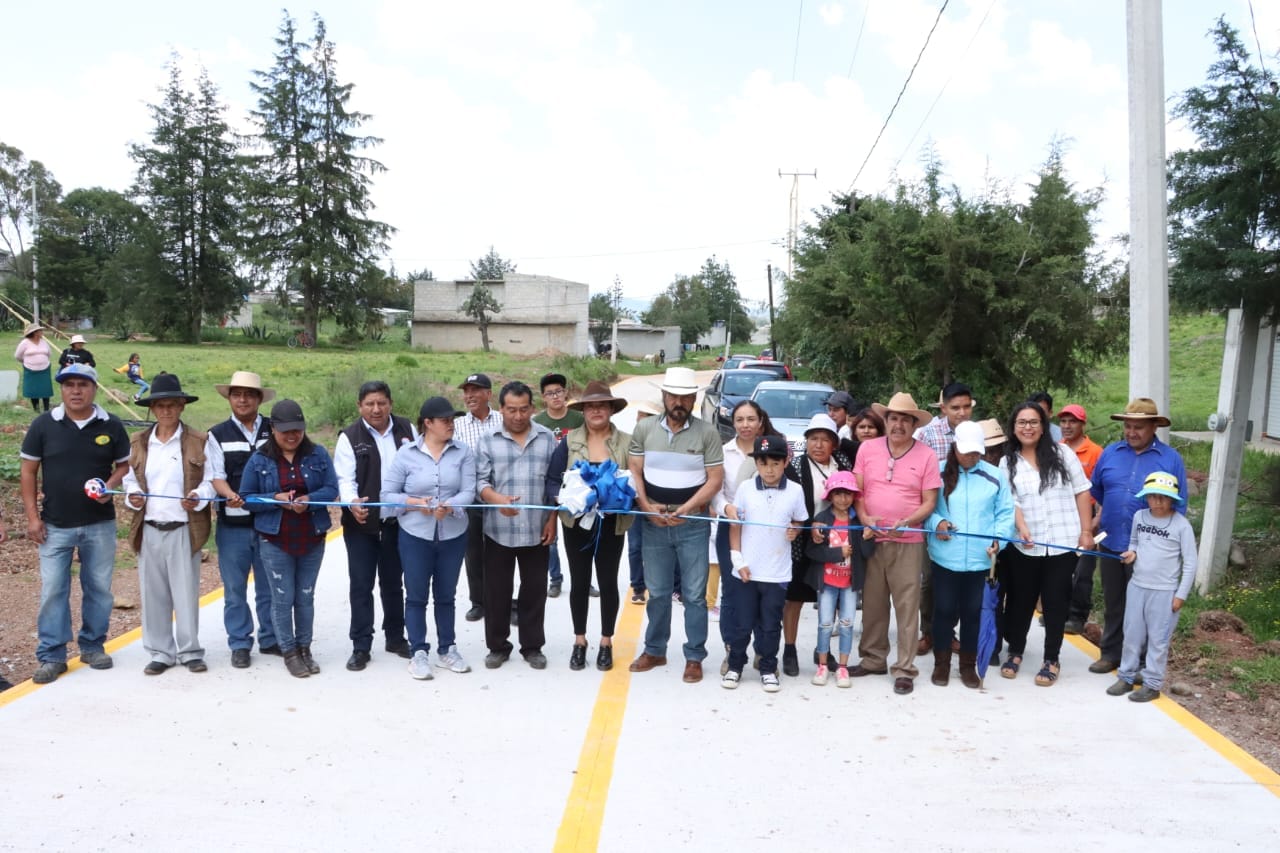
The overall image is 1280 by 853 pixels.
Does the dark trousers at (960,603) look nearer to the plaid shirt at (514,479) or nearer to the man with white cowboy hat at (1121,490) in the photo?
the man with white cowboy hat at (1121,490)

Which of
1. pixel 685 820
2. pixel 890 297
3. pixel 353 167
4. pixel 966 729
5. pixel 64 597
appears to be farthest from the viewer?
pixel 353 167

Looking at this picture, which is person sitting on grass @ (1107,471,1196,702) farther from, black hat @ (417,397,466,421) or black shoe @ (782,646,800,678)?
black hat @ (417,397,466,421)

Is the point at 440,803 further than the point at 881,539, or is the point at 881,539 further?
the point at 881,539

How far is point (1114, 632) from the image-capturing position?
6.24 meters

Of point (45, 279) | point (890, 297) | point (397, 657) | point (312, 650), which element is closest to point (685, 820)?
point (397, 657)

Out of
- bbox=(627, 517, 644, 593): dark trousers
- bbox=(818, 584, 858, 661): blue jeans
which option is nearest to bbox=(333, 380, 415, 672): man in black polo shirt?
bbox=(627, 517, 644, 593): dark trousers

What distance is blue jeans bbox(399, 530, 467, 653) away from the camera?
5891 millimetres

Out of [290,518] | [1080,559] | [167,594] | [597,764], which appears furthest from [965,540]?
[167,594]

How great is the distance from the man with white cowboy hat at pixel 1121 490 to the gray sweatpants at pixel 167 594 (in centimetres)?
581

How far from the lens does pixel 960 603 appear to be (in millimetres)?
5914

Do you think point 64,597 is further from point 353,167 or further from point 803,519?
point 353,167

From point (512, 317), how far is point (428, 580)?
67.1 metres

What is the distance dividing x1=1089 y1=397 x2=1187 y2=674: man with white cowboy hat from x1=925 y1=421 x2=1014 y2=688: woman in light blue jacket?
861mm

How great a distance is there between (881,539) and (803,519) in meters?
0.50
